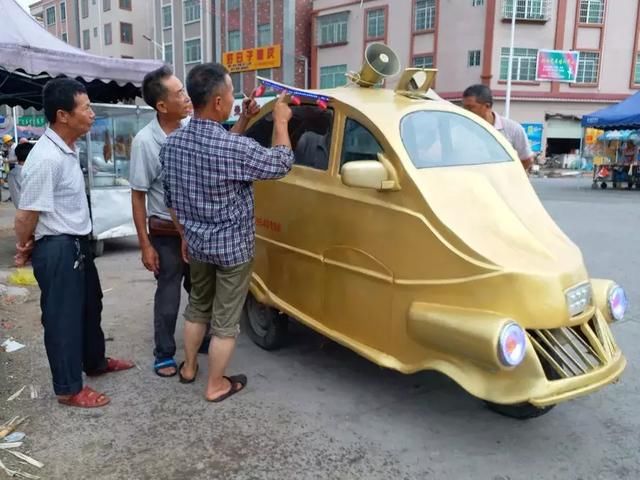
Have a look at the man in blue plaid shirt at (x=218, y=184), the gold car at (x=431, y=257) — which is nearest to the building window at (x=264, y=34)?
the gold car at (x=431, y=257)

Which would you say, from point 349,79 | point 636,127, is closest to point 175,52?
point 636,127

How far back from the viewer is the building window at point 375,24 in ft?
103

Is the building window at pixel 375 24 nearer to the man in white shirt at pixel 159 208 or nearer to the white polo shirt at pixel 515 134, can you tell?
the white polo shirt at pixel 515 134

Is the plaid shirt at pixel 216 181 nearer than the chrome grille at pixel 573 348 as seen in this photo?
No

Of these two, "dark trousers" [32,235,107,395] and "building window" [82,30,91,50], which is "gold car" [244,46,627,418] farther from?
"building window" [82,30,91,50]

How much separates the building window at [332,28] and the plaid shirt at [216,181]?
3171 cm

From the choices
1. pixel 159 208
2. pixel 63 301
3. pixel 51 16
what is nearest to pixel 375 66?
pixel 159 208

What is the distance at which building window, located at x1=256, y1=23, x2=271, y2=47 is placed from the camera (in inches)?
1406

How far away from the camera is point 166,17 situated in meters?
42.0

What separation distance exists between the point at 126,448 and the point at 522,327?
2.02m

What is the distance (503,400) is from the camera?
256cm

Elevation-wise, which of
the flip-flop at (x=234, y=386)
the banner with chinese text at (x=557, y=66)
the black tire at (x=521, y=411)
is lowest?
the flip-flop at (x=234, y=386)

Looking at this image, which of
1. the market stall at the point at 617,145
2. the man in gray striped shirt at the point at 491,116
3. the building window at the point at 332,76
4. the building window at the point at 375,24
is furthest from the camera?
the building window at the point at 332,76

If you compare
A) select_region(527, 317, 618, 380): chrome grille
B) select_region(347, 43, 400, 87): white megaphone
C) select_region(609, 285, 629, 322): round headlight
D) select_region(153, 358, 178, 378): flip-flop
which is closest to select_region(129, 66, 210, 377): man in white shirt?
select_region(153, 358, 178, 378): flip-flop
